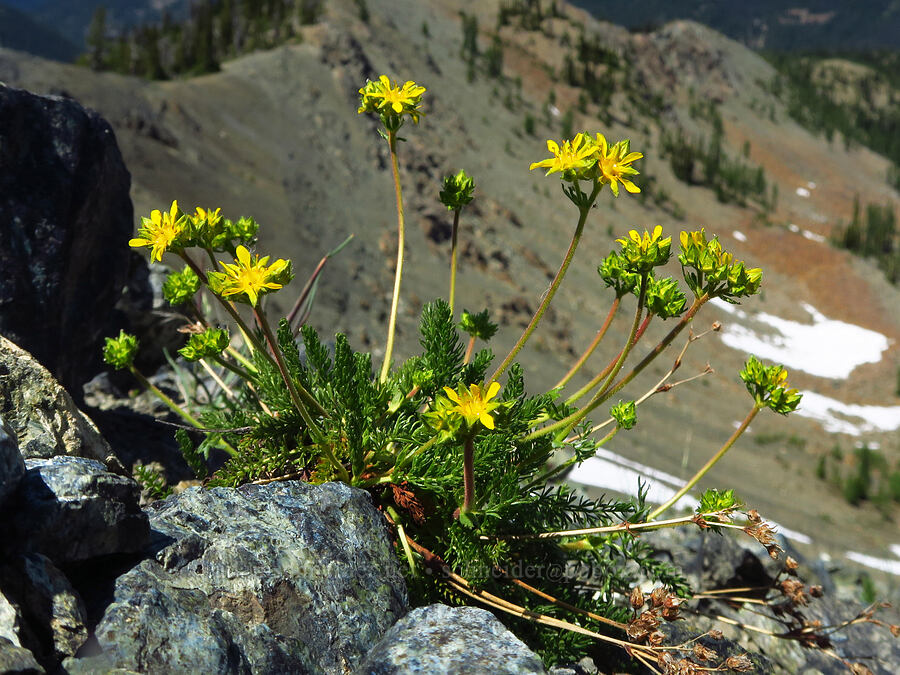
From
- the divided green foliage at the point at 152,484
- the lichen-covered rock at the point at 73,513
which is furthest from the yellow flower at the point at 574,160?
the divided green foliage at the point at 152,484

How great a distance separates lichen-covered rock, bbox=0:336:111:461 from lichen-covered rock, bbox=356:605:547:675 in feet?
4.07

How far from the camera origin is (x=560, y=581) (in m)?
2.70

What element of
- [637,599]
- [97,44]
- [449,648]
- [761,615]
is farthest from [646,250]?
[97,44]

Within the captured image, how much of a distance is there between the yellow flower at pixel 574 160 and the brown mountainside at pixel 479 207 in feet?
14.6

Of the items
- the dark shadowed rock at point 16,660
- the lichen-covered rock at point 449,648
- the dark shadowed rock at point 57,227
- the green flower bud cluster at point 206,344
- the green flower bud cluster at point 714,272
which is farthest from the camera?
the dark shadowed rock at point 57,227

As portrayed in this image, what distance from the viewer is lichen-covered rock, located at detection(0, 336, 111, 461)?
221 centimetres

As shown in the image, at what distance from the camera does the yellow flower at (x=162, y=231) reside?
6.88 feet

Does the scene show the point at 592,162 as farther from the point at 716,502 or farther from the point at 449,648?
the point at 449,648

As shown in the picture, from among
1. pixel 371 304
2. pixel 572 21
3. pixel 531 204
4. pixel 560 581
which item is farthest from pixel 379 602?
pixel 572 21

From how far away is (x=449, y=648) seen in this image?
70.2 inches

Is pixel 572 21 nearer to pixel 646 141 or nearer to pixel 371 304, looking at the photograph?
pixel 646 141

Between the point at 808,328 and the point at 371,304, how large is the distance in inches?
981

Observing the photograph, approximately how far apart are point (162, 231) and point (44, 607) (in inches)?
43.8

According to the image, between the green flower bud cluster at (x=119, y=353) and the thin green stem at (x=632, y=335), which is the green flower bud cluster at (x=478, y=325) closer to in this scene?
the thin green stem at (x=632, y=335)
